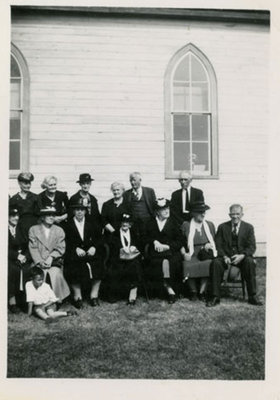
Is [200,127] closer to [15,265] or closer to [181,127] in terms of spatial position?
[181,127]

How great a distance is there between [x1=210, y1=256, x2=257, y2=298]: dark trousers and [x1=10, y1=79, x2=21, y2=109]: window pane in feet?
9.15

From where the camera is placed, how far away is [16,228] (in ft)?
13.4

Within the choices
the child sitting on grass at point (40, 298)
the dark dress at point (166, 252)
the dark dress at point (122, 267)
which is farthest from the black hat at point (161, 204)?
the child sitting on grass at point (40, 298)

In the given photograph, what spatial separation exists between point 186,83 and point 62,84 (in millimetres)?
1438

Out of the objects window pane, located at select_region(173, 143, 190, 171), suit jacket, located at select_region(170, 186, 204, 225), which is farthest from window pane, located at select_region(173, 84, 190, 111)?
suit jacket, located at select_region(170, 186, 204, 225)

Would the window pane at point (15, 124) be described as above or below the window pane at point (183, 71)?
below

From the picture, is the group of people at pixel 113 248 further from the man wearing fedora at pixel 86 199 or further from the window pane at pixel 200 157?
the window pane at pixel 200 157

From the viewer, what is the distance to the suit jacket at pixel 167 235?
443 cm

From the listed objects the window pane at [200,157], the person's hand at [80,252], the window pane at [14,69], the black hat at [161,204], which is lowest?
the person's hand at [80,252]

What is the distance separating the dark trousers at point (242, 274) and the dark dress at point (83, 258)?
1.04 meters

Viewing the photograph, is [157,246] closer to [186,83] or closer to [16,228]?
[16,228]

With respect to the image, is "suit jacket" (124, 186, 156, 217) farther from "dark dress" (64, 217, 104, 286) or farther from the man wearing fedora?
"dark dress" (64, 217, 104, 286)

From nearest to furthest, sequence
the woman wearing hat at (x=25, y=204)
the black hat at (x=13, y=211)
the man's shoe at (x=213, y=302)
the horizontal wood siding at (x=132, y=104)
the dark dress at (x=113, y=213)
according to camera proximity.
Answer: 1. the black hat at (x=13, y=211)
2. the man's shoe at (x=213, y=302)
3. the woman wearing hat at (x=25, y=204)
4. the dark dress at (x=113, y=213)
5. the horizontal wood siding at (x=132, y=104)

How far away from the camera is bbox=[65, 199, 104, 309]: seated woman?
419cm
